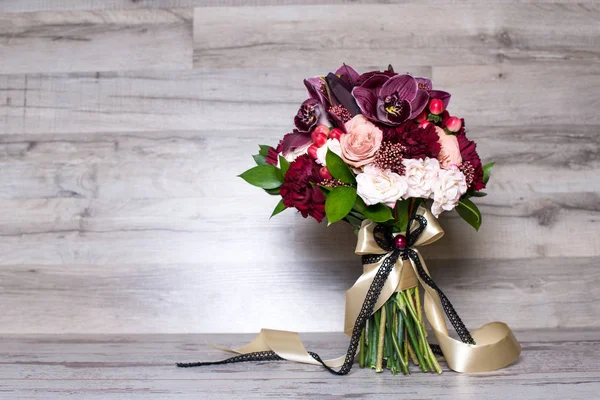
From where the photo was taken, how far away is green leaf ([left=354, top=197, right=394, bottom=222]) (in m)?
0.98

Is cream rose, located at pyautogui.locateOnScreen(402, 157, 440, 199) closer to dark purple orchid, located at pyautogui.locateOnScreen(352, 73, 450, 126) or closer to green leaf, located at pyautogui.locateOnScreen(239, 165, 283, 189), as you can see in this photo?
dark purple orchid, located at pyautogui.locateOnScreen(352, 73, 450, 126)

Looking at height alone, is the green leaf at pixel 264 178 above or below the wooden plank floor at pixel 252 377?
above

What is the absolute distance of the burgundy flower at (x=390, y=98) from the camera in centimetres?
98

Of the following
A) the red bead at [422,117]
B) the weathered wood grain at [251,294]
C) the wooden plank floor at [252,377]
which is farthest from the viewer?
the weathered wood grain at [251,294]

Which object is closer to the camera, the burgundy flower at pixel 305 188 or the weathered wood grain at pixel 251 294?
the burgundy flower at pixel 305 188

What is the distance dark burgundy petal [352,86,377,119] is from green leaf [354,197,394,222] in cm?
14

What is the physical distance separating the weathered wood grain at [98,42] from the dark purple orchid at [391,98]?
0.67 m

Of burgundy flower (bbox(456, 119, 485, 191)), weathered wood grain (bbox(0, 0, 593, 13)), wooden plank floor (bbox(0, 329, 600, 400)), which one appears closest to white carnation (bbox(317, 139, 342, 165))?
burgundy flower (bbox(456, 119, 485, 191))

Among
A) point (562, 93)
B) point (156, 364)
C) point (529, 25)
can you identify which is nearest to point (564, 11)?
point (529, 25)

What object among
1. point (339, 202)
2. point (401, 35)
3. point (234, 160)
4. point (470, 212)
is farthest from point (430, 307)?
point (401, 35)

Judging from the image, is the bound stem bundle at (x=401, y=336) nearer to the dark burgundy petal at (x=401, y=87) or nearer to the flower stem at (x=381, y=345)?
the flower stem at (x=381, y=345)

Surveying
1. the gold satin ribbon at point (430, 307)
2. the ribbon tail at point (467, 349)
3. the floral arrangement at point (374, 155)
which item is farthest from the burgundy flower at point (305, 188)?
the ribbon tail at point (467, 349)

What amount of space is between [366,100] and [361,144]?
0.27ft

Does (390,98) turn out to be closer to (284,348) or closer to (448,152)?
(448,152)
